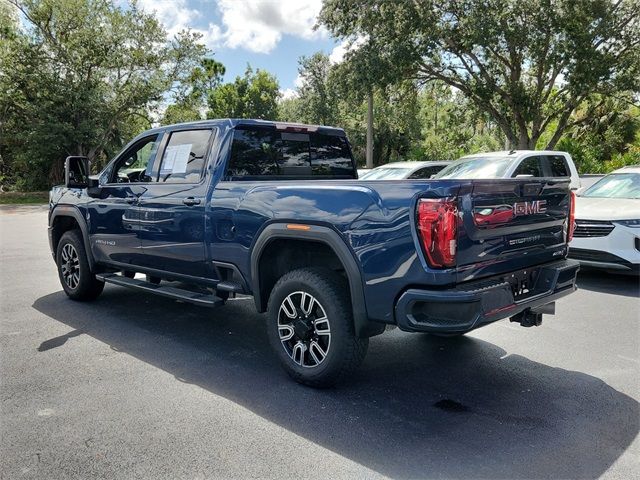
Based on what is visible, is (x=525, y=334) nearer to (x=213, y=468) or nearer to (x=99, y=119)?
(x=213, y=468)

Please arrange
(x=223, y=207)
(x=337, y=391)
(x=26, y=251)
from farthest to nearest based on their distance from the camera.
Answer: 1. (x=26, y=251)
2. (x=223, y=207)
3. (x=337, y=391)

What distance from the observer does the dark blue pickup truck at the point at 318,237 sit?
10.9ft

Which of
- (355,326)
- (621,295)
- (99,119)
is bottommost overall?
(621,295)

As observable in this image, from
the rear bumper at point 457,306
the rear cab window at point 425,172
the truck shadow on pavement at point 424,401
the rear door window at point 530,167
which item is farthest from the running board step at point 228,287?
the rear cab window at point 425,172

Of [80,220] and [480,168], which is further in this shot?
→ [480,168]

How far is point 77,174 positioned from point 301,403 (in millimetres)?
4015

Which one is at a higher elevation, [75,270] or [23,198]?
[75,270]

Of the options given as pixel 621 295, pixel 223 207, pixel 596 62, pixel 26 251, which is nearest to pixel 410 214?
pixel 223 207

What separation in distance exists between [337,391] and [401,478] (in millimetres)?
1161

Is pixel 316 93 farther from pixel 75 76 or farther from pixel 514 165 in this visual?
pixel 514 165

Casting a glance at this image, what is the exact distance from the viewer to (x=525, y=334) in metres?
5.29

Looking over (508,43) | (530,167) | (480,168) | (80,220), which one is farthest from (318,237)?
(508,43)

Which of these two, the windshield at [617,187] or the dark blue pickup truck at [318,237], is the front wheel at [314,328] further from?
the windshield at [617,187]

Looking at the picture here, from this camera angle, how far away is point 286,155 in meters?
5.23
